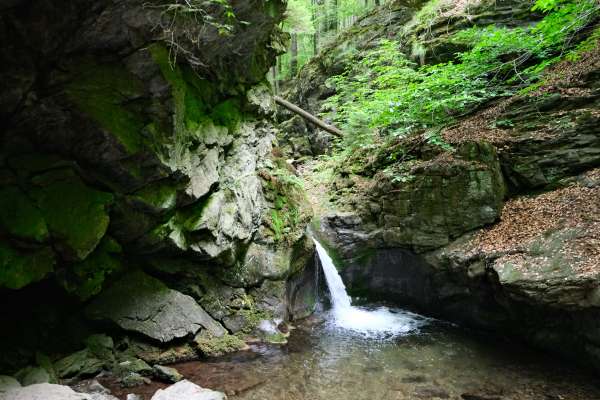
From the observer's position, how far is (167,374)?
7.43 m

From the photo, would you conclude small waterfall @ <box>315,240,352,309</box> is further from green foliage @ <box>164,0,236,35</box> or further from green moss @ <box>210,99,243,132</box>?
green foliage @ <box>164,0,236,35</box>

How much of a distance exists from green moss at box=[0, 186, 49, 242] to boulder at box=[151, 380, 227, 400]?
362 cm

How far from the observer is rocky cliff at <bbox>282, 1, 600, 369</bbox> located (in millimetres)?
7604

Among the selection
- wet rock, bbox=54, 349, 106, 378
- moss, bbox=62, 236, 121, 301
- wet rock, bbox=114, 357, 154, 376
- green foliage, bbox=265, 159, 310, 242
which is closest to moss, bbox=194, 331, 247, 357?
wet rock, bbox=114, 357, 154, 376

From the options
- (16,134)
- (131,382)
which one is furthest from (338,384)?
(16,134)

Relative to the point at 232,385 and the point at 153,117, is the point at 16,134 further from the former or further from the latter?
the point at 232,385

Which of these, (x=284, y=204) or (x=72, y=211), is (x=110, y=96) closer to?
(x=72, y=211)

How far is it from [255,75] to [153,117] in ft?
16.6

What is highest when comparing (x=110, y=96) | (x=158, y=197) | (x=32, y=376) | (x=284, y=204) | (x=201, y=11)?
(x=201, y=11)

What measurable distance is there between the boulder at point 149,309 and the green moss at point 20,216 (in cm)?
229

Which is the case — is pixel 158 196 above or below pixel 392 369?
above

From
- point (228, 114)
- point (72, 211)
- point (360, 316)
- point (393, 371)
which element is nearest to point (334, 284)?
point (360, 316)

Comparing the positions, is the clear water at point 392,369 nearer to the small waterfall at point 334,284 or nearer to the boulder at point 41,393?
the small waterfall at point 334,284

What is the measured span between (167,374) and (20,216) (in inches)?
165
